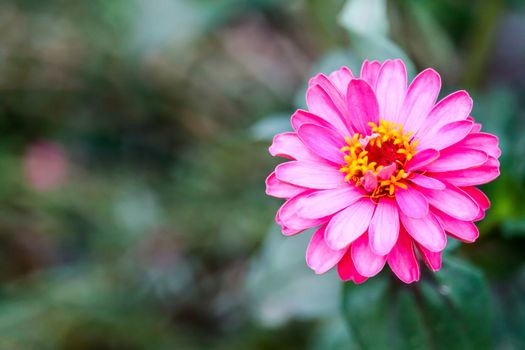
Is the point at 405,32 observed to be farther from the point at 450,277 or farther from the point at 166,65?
the point at 166,65

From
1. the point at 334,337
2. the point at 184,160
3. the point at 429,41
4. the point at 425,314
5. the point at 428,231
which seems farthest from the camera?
the point at 184,160

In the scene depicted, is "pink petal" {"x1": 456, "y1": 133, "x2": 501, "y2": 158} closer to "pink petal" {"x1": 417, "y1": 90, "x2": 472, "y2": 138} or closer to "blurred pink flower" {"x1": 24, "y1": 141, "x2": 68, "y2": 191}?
"pink petal" {"x1": 417, "y1": 90, "x2": 472, "y2": 138}

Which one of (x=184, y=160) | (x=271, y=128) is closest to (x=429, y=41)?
(x=271, y=128)

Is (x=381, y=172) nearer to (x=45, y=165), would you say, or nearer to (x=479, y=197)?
(x=479, y=197)

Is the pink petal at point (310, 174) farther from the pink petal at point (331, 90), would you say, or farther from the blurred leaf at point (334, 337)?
the blurred leaf at point (334, 337)

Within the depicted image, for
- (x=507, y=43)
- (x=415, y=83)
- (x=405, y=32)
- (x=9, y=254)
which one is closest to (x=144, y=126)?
(x=9, y=254)

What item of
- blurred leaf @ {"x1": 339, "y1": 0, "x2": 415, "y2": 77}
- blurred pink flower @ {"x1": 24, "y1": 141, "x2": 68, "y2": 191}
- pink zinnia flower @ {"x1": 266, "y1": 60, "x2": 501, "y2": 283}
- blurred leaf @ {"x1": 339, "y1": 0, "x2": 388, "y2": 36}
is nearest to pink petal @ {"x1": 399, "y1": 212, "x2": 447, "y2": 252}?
pink zinnia flower @ {"x1": 266, "y1": 60, "x2": 501, "y2": 283}
